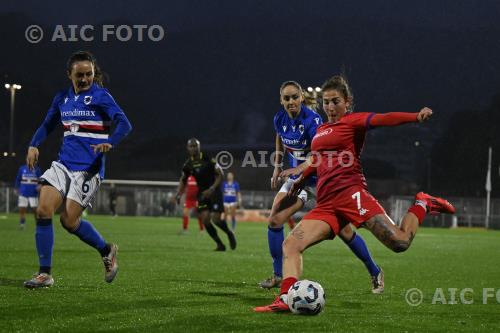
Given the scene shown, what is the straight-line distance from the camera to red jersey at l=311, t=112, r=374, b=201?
661 centimetres

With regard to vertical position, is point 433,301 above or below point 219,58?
below

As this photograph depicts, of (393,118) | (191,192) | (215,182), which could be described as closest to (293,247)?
(393,118)

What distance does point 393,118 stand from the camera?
602cm

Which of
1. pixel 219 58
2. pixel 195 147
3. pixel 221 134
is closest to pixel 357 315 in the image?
pixel 195 147

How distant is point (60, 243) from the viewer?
648 inches

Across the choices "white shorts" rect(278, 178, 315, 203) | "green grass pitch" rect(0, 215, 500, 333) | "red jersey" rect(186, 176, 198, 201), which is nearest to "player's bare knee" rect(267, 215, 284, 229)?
"white shorts" rect(278, 178, 315, 203)

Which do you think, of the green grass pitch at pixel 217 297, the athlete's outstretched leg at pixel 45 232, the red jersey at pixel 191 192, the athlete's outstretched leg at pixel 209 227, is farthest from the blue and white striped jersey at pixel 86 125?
the red jersey at pixel 191 192

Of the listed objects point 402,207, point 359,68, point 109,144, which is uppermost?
point 359,68

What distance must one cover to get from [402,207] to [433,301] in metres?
37.6

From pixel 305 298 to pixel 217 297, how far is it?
62.2 inches

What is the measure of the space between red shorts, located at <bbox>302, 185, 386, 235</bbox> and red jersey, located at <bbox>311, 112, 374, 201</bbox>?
7 cm

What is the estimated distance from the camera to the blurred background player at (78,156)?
7926mm

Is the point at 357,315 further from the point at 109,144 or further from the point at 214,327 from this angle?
the point at 109,144

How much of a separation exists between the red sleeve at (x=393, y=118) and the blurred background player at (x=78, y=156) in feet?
9.45
